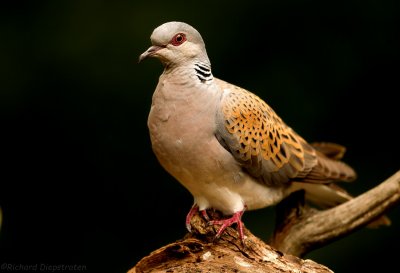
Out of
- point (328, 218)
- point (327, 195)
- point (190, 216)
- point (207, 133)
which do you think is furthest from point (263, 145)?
point (327, 195)

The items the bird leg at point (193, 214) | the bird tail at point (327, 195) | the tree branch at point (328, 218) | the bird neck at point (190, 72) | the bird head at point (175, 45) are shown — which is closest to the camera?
the bird head at point (175, 45)

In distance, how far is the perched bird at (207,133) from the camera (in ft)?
10.9

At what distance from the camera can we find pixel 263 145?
3.62 m

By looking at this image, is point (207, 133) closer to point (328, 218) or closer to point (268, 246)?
point (268, 246)

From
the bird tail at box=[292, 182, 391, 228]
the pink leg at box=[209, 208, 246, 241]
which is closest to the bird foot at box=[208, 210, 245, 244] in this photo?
the pink leg at box=[209, 208, 246, 241]

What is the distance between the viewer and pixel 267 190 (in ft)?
12.2

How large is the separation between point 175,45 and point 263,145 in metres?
0.69

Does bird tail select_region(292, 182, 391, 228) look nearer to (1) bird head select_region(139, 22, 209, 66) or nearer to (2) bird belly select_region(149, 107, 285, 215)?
(2) bird belly select_region(149, 107, 285, 215)

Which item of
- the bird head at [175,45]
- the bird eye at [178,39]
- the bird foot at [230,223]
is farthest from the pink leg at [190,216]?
the bird eye at [178,39]

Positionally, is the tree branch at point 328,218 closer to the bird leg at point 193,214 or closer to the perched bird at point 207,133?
the perched bird at point 207,133

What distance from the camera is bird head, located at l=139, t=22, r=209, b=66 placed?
3.25 metres

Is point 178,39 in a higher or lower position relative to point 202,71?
higher

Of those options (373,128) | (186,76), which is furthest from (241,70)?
(186,76)

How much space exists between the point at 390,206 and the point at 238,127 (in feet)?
3.28
